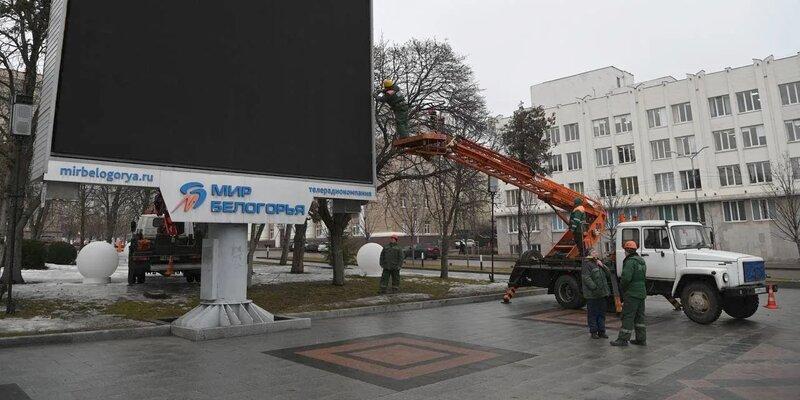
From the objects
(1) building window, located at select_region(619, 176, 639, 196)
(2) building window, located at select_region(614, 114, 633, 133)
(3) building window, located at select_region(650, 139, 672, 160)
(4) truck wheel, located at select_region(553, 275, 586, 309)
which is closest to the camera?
(4) truck wheel, located at select_region(553, 275, 586, 309)

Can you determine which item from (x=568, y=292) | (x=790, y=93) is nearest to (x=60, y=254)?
(x=568, y=292)

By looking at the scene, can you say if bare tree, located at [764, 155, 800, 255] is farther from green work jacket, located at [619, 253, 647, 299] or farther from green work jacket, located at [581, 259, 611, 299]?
green work jacket, located at [619, 253, 647, 299]

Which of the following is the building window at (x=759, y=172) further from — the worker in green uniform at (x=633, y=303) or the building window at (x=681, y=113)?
the worker in green uniform at (x=633, y=303)

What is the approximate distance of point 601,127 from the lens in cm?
5650

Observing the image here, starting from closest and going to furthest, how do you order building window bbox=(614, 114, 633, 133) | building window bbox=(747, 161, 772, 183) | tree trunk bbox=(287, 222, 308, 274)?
tree trunk bbox=(287, 222, 308, 274), building window bbox=(747, 161, 772, 183), building window bbox=(614, 114, 633, 133)

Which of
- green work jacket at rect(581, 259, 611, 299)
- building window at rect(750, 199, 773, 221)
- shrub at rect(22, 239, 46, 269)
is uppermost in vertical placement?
building window at rect(750, 199, 773, 221)

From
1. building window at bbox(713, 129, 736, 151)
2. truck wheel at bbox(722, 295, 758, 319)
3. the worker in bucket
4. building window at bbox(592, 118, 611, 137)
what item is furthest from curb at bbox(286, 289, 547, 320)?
building window at bbox(592, 118, 611, 137)

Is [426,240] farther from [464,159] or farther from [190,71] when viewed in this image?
[190,71]

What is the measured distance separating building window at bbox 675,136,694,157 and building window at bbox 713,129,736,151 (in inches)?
82.4

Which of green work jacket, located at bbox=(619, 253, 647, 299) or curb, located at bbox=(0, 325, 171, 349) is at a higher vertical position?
green work jacket, located at bbox=(619, 253, 647, 299)

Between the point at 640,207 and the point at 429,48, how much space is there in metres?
40.9

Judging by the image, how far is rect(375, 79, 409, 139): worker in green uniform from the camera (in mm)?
13523

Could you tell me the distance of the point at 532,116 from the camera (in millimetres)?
27016

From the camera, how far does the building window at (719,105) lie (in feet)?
158
